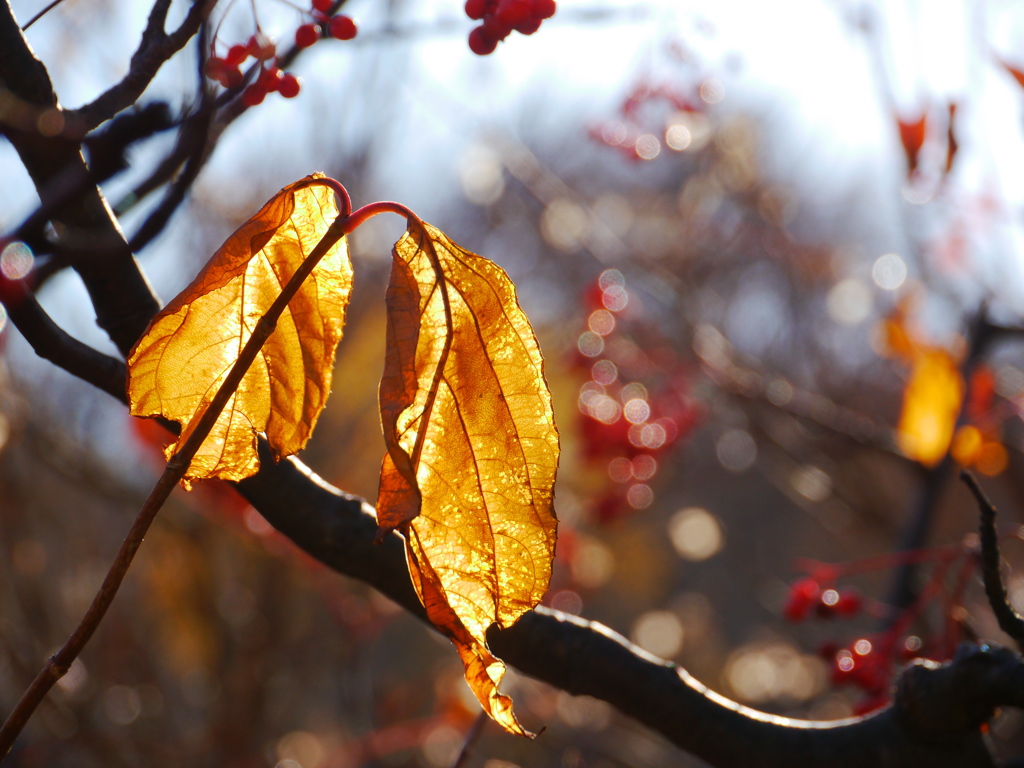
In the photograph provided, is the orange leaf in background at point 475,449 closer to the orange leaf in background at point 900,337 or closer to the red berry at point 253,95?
the red berry at point 253,95

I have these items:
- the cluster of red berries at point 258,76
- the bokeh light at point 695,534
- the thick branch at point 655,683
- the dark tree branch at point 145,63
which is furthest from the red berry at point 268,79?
the bokeh light at point 695,534


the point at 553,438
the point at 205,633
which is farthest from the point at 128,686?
the point at 553,438

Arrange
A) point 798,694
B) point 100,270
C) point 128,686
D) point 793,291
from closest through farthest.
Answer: point 100,270, point 128,686, point 793,291, point 798,694

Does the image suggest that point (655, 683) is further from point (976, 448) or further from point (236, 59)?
point (976, 448)

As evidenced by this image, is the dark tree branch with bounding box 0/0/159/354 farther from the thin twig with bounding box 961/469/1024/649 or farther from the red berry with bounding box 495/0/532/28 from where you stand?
the thin twig with bounding box 961/469/1024/649

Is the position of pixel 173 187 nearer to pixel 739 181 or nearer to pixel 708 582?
pixel 739 181

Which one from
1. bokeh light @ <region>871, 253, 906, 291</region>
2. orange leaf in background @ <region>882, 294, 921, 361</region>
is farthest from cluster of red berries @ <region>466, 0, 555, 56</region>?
bokeh light @ <region>871, 253, 906, 291</region>
